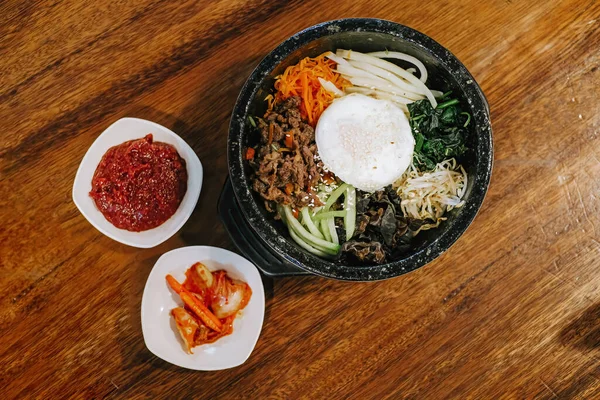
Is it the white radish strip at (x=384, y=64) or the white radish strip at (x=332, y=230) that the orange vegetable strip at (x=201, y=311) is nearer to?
the white radish strip at (x=332, y=230)

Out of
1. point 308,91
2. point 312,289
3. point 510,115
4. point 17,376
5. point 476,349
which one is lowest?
point 17,376

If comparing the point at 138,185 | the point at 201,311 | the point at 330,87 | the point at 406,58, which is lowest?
the point at 201,311

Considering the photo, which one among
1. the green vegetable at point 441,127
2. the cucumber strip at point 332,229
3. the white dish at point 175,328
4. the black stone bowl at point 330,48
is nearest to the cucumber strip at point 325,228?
the cucumber strip at point 332,229

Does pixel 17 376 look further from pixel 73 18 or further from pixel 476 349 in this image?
pixel 476 349

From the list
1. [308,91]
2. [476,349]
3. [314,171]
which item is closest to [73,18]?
[308,91]

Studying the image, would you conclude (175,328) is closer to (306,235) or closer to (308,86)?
(306,235)

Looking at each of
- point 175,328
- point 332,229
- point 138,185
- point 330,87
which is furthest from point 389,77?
point 175,328

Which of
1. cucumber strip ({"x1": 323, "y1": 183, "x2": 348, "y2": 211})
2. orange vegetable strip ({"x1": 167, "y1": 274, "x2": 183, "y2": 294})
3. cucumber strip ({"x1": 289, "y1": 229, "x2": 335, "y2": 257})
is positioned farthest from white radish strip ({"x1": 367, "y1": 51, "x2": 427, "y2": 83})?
orange vegetable strip ({"x1": 167, "y1": 274, "x2": 183, "y2": 294})
